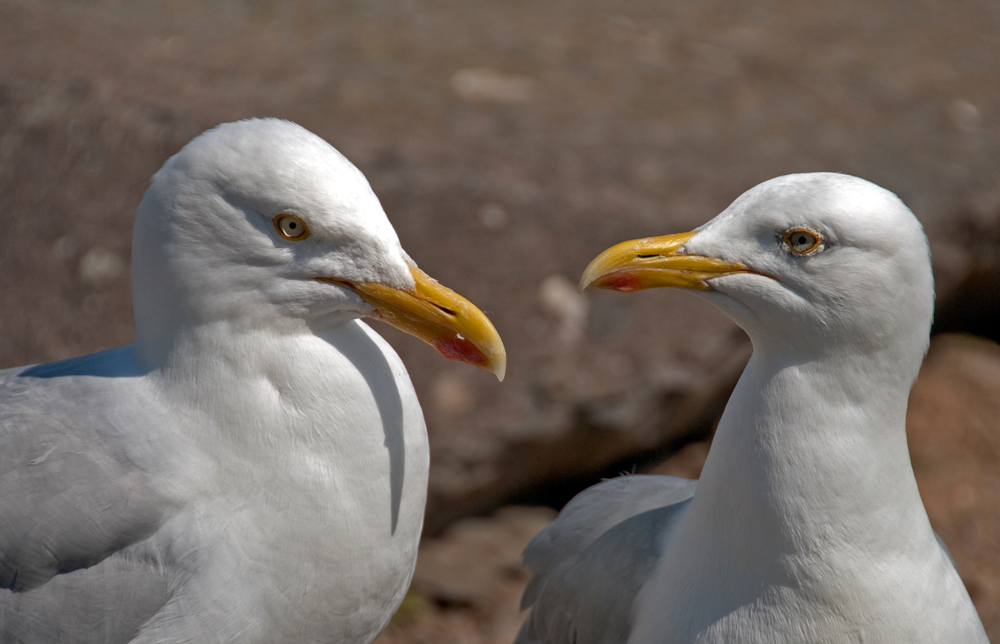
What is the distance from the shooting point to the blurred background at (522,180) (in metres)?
4.61

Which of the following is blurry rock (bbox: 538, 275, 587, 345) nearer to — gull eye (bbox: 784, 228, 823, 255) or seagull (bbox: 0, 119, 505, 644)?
seagull (bbox: 0, 119, 505, 644)

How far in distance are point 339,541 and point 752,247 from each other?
128 cm

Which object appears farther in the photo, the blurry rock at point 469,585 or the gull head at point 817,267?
the blurry rock at point 469,585

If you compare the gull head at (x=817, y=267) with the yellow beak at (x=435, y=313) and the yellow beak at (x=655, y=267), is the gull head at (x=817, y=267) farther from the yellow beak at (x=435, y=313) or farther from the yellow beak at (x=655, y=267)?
the yellow beak at (x=435, y=313)

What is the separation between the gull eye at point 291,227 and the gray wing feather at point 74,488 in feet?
1.91

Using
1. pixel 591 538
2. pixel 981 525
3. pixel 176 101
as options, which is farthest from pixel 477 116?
pixel 981 525

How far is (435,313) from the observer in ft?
7.71

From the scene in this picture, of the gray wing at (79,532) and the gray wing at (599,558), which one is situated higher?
the gray wing at (79,532)

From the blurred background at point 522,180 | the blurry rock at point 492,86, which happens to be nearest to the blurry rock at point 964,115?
the blurred background at point 522,180

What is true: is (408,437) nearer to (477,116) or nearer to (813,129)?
(477,116)

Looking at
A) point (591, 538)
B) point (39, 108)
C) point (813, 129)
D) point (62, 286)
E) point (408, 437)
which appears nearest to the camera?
point (408, 437)

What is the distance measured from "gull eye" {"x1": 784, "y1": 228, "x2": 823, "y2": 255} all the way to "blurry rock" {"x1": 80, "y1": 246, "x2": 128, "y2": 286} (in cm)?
344

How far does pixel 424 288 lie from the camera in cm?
235

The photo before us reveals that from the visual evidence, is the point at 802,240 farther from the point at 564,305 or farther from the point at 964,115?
the point at 964,115
